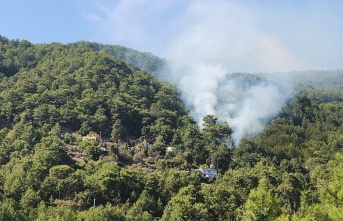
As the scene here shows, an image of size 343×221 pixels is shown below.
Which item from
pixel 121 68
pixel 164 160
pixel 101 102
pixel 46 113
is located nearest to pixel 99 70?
pixel 121 68

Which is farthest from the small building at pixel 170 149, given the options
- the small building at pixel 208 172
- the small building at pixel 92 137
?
the small building at pixel 92 137

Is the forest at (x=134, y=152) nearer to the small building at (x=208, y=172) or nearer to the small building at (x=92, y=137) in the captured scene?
the small building at (x=92, y=137)

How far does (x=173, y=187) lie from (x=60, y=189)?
1182 centimetres

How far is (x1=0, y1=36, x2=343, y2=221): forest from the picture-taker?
36.8m

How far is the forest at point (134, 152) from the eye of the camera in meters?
36.8

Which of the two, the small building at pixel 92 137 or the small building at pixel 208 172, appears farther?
the small building at pixel 92 137

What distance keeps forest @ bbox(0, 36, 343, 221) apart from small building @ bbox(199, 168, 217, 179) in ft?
3.78

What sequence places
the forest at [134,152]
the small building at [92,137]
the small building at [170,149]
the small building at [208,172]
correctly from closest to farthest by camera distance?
the forest at [134,152], the small building at [208,172], the small building at [92,137], the small building at [170,149]

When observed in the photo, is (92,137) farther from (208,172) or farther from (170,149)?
(208,172)

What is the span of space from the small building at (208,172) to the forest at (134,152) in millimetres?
1153

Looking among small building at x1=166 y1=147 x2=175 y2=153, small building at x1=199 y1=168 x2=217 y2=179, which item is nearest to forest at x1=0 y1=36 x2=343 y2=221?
small building at x1=166 y1=147 x2=175 y2=153

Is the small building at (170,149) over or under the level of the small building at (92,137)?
under

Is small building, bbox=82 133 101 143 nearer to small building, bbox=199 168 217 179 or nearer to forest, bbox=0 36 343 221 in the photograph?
forest, bbox=0 36 343 221

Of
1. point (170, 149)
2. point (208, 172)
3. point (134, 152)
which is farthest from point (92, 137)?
point (208, 172)
